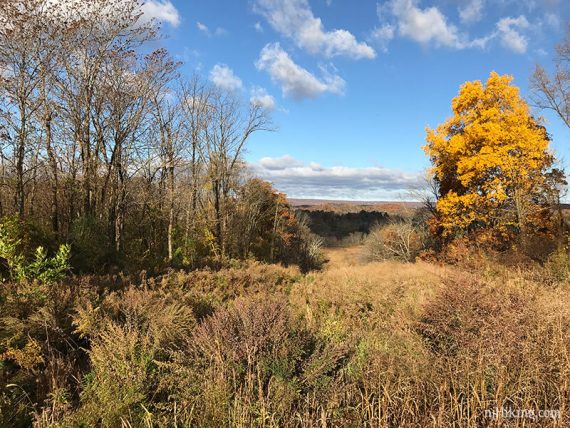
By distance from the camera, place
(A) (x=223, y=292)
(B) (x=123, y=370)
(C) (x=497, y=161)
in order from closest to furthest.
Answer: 1. (B) (x=123, y=370)
2. (A) (x=223, y=292)
3. (C) (x=497, y=161)

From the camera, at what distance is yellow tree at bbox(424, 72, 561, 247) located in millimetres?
16703

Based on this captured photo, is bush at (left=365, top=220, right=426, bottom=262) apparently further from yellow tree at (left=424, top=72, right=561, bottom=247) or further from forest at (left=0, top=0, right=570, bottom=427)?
yellow tree at (left=424, top=72, right=561, bottom=247)

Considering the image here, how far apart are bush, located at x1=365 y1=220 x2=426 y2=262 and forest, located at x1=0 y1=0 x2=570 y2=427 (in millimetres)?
7135

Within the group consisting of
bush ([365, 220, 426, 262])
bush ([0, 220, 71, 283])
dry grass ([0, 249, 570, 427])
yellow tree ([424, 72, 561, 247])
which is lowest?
bush ([365, 220, 426, 262])

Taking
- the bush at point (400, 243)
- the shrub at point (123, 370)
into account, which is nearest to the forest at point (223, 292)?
the shrub at point (123, 370)

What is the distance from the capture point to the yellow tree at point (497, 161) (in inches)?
658

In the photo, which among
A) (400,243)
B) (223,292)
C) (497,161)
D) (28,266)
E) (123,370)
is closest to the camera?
(123,370)

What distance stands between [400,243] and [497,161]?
55.9ft

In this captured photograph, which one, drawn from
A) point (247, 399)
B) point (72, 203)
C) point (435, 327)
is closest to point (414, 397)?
point (247, 399)

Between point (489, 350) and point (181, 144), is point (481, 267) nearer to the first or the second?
point (489, 350)

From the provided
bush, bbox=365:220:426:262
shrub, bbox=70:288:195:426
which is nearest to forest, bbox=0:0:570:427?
shrub, bbox=70:288:195:426

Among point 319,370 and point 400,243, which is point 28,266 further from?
point 400,243

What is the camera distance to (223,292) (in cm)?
963

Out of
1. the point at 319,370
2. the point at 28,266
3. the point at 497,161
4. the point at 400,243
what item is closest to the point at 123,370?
the point at 319,370
